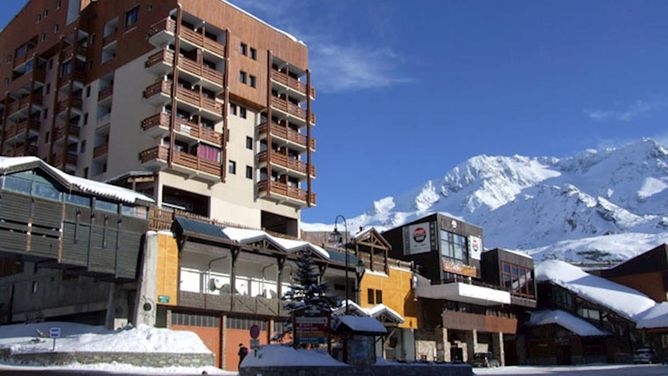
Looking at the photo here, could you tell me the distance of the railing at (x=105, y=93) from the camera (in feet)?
200

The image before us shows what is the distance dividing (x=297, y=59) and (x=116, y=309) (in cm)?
3303

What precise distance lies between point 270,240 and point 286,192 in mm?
11945

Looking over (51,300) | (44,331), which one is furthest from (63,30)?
(44,331)

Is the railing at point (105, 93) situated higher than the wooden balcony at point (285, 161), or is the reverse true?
the railing at point (105, 93)

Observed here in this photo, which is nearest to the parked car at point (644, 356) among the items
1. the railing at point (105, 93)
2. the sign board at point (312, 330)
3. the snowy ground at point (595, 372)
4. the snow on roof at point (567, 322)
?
the snow on roof at point (567, 322)

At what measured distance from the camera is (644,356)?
6988 cm

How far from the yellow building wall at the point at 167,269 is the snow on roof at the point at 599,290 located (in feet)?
161

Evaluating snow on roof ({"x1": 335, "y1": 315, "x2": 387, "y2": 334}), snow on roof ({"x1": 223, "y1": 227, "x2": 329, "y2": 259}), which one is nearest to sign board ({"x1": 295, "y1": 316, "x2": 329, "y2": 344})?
snow on roof ({"x1": 335, "y1": 315, "x2": 387, "y2": 334})

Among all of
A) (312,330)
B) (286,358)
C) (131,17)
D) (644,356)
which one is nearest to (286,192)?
(131,17)

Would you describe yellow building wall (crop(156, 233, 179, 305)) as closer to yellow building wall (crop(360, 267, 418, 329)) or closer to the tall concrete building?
the tall concrete building

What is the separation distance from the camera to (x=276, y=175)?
6562 cm

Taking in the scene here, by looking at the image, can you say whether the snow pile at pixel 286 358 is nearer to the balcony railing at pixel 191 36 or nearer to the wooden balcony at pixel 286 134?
the balcony railing at pixel 191 36

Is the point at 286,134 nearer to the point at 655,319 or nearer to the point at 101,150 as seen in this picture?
the point at 101,150

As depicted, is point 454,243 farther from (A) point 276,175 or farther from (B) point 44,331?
(B) point 44,331
